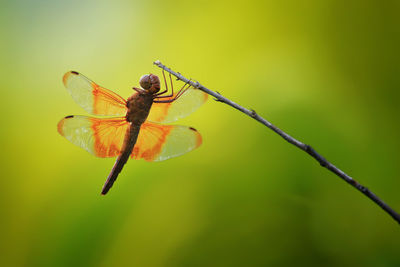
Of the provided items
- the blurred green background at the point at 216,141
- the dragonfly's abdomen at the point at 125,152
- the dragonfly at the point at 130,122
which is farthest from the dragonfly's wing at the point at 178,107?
the blurred green background at the point at 216,141

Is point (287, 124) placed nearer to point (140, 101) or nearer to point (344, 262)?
point (344, 262)

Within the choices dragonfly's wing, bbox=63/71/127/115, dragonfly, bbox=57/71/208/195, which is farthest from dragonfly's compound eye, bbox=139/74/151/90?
dragonfly's wing, bbox=63/71/127/115

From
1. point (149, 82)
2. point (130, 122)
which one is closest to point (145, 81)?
point (149, 82)

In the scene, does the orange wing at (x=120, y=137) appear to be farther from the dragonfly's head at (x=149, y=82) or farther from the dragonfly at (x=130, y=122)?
the dragonfly's head at (x=149, y=82)

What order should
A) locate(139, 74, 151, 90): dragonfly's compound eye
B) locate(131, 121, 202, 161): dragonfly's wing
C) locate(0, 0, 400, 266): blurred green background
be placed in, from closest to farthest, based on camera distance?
1. locate(139, 74, 151, 90): dragonfly's compound eye
2. locate(131, 121, 202, 161): dragonfly's wing
3. locate(0, 0, 400, 266): blurred green background

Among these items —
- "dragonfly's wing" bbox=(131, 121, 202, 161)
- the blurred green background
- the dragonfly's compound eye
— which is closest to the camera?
the dragonfly's compound eye

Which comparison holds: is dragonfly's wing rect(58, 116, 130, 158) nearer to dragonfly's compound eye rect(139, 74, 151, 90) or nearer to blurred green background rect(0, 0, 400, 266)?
dragonfly's compound eye rect(139, 74, 151, 90)
